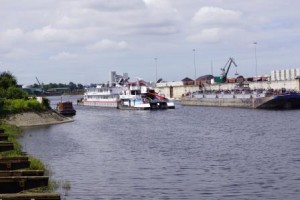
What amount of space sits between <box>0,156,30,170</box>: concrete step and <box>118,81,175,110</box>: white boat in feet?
355

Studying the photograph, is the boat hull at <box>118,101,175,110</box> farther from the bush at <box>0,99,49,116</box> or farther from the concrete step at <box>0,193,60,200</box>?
the concrete step at <box>0,193,60,200</box>

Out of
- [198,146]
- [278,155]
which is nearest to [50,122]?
[198,146]

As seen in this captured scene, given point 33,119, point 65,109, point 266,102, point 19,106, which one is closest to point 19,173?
point 33,119

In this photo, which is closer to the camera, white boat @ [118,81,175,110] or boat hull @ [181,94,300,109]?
boat hull @ [181,94,300,109]

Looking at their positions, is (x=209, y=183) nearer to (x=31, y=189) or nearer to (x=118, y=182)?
(x=118, y=182)

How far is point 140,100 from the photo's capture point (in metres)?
144

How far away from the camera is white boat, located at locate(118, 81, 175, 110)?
141 metres

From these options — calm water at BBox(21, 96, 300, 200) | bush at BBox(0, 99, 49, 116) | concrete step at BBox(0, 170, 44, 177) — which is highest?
bush at BBox(0, 99, 49, 116)

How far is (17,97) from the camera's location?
101 metres

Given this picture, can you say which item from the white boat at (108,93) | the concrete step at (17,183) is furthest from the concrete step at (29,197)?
the white boat at (108,93)

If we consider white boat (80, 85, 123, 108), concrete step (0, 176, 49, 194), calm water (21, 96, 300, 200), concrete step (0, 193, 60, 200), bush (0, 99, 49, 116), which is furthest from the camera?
white boat (80, 85, 123, 108)

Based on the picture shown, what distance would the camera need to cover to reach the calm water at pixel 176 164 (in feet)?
99.5

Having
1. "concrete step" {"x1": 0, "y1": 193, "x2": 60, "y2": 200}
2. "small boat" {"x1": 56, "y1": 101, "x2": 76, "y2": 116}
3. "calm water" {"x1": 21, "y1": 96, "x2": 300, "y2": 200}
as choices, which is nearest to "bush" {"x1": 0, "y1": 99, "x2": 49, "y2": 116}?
"calm water" {"x1": 21, "y1": 96, "x2": 300, "y2": 200}

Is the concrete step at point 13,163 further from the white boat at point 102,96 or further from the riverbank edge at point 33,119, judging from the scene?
the white boat at point 102,96
